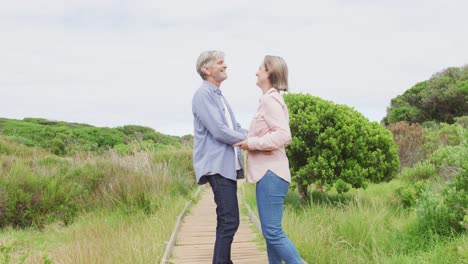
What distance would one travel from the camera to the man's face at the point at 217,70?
423cm

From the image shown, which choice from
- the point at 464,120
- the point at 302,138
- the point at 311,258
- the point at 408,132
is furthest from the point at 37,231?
the point at 464,120

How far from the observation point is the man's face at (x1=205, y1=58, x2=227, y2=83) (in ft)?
13.9

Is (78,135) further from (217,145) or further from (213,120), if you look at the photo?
(213,120)

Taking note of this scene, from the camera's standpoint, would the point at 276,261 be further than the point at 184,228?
No

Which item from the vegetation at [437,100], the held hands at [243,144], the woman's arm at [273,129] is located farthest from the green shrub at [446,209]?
the vegetation at [437,100]

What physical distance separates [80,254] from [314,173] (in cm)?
502

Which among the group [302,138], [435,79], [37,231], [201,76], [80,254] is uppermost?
[435,79]

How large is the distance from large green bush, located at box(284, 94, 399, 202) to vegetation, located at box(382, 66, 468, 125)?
22.3 meters

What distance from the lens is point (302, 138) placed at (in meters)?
9.47

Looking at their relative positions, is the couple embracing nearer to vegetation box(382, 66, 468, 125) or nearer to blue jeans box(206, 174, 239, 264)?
blue jeans box(206, 174, 239, 264)

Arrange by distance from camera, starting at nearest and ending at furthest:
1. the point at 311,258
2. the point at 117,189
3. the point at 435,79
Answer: the point at 311,258 → the point at 117,189 → the point at 435,79

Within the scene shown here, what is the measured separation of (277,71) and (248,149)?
0.68 m

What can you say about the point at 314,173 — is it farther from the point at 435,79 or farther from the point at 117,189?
the point at 435,79

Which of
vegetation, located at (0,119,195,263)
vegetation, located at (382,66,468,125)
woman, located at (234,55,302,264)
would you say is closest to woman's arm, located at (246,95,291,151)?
woman, located at (234,55,302,264)
